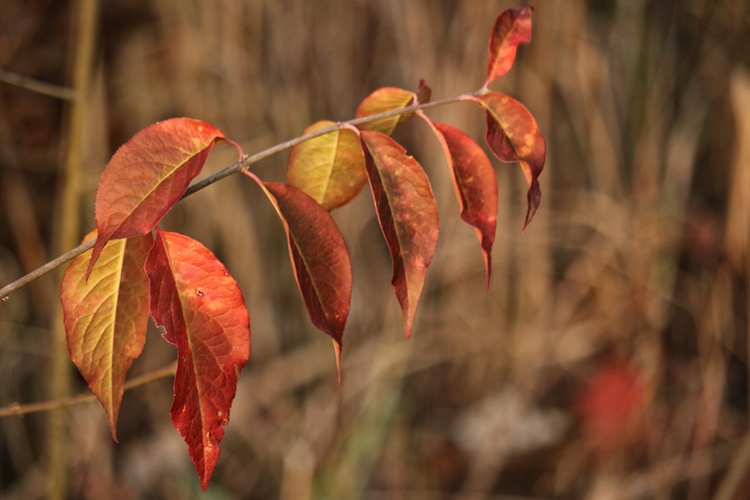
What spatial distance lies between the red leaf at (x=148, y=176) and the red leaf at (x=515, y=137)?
6.8 inches

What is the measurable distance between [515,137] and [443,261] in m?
1.47

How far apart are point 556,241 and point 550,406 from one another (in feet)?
1.40

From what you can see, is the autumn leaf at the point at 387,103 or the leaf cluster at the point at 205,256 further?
the autumn leaf at the point at 387,103

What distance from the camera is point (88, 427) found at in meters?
1.76

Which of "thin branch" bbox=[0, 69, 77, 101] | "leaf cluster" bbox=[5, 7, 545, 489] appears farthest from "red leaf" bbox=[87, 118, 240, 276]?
"thin branch" bbox=[0, 69, 77, 101]

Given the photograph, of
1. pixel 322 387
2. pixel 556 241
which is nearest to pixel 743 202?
pixel 556 241

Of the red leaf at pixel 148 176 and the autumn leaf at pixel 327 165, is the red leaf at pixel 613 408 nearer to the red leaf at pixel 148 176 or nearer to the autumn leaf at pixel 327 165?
the autumn leaf at pixel 327 165

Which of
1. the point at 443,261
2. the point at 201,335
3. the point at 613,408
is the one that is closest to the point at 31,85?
the point at 201,335

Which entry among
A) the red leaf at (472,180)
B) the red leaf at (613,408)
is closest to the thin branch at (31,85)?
the red leaf at (472,180)

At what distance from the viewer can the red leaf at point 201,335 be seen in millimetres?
463

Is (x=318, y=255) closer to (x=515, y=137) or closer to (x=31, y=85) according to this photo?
(x=515, y=137)

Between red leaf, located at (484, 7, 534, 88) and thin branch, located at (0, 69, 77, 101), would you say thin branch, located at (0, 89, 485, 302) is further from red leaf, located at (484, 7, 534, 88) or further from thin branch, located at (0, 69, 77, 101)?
thin branch, located at (0, 69, 77, 101)

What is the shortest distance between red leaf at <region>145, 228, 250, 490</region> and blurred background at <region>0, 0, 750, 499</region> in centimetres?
122

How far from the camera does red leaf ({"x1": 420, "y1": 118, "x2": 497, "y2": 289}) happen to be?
545 millimetres
